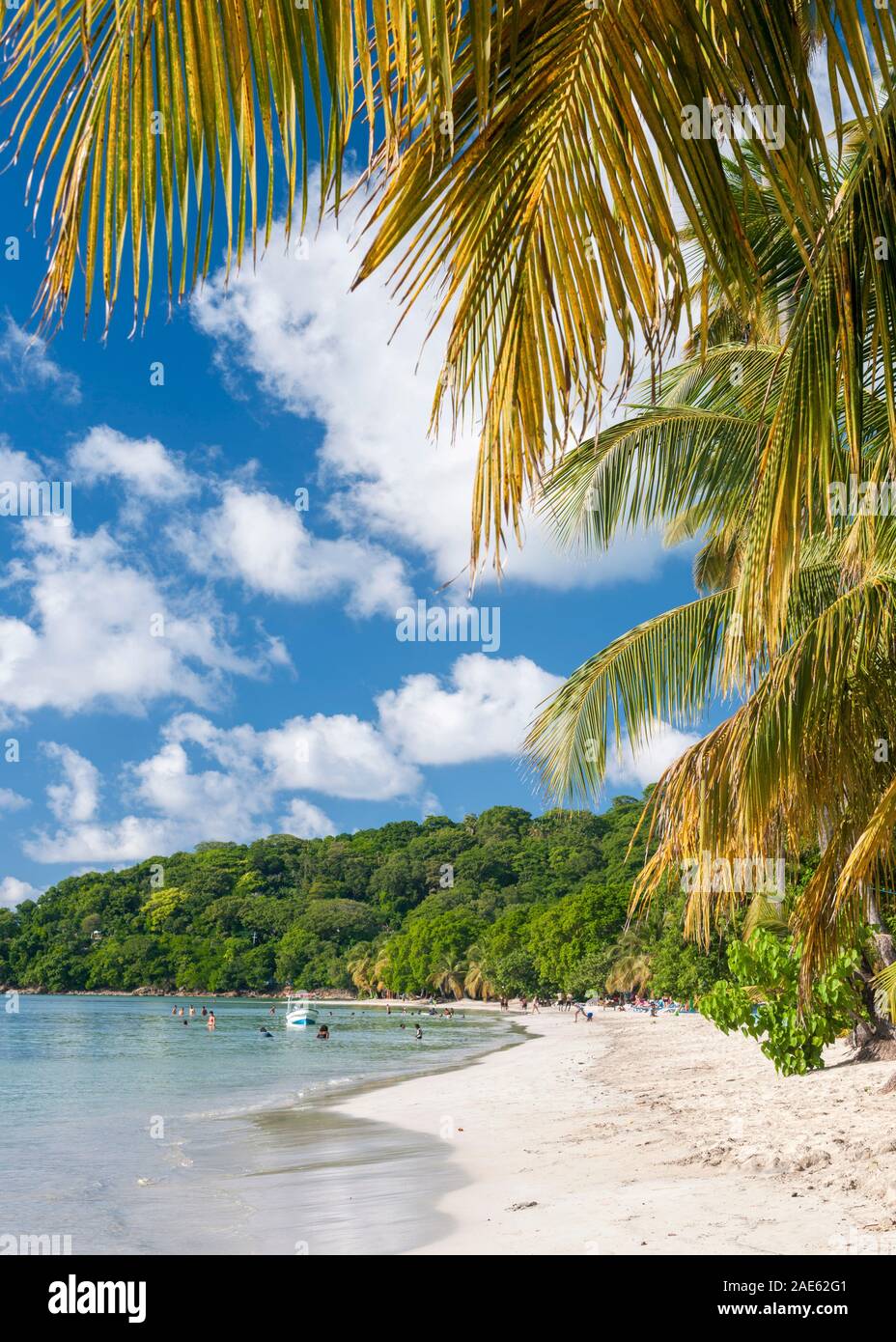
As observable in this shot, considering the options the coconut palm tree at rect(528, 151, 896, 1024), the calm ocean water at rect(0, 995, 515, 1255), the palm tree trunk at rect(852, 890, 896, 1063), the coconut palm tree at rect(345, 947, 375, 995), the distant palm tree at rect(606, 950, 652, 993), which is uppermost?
the coconut palm tree at rect(528, 151, 896, 1024)

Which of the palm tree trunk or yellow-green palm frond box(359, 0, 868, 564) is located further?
the palm tree trunk

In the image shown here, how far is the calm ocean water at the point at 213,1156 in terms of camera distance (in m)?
10.2

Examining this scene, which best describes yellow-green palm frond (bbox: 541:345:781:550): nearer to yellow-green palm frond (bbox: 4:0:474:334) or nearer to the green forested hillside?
yellow-green palm frond (bbox: 4:0:474:334)

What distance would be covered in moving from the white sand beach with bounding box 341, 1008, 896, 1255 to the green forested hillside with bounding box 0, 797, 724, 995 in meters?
55.8

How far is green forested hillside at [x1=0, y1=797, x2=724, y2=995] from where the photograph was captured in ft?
292

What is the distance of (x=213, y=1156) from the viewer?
640 inches

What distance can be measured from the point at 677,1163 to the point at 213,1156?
8.71 meters

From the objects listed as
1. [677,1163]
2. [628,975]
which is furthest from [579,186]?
[628,975]

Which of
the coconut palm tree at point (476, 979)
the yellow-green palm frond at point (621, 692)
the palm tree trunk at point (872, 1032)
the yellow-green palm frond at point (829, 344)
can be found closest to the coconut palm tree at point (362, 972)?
the coconut palm tree at point (476, 979)

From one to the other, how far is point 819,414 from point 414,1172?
39.7 ft

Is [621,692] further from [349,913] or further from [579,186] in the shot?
[349,913]

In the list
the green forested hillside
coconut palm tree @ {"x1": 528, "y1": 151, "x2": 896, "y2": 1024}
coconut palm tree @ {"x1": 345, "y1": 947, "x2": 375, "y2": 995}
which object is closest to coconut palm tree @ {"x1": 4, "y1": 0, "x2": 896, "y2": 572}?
coconut palm tree @ {"x1": 528, "y1": 151, "x2": 896, "y2": 1024}

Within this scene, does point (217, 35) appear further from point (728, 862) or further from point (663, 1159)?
point (663, 1159)
